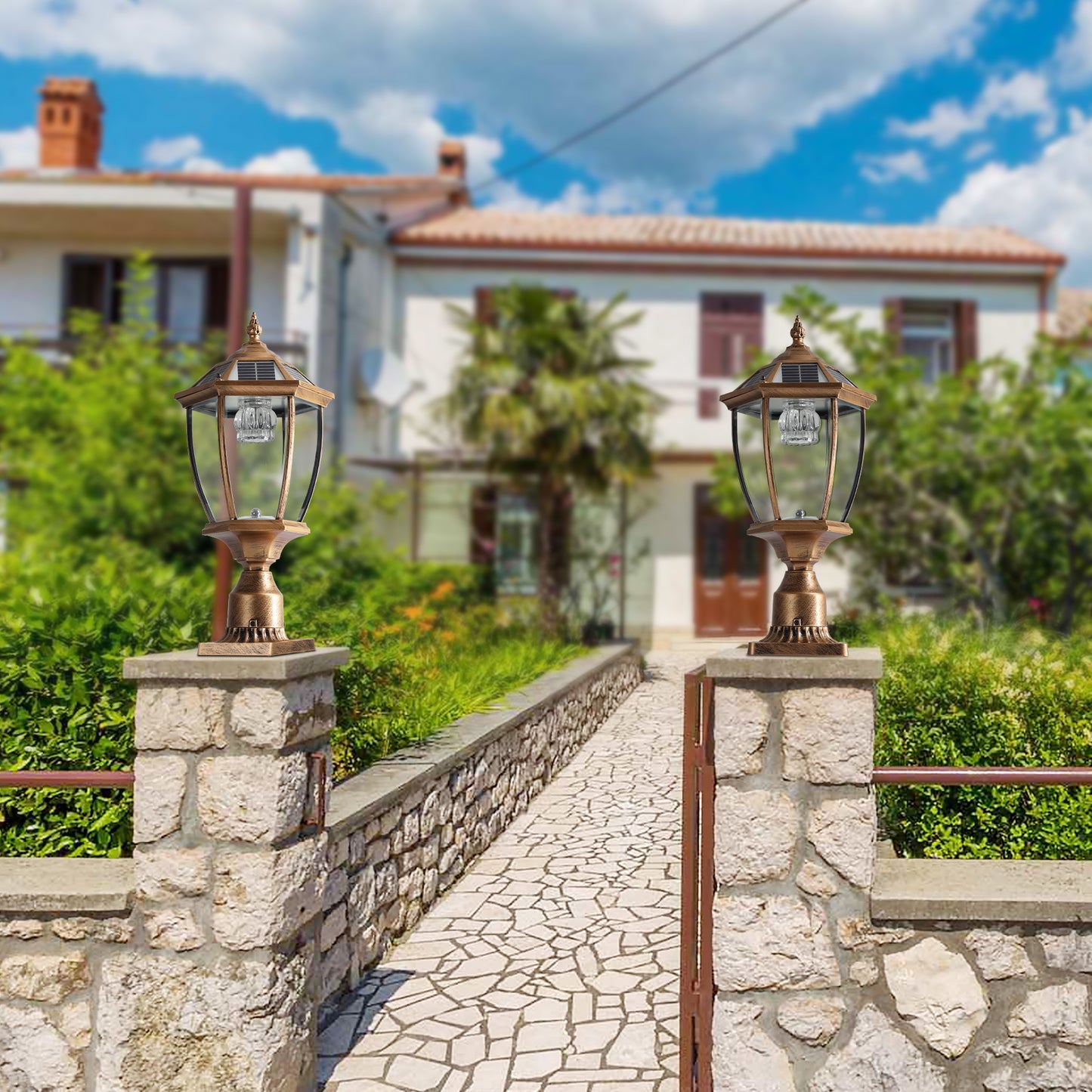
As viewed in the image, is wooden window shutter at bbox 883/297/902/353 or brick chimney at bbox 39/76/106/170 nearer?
wooden window shutter at bbox 883/297/902/353

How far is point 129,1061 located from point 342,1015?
951 millimetres

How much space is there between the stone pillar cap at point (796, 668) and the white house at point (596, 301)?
1300cm

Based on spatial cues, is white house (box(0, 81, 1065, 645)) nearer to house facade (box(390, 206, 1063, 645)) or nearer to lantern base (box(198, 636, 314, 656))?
house facade (box(390, 206, 1063, 645))

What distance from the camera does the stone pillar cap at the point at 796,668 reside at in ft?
9.48

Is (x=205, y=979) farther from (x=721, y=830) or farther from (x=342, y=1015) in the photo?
(x=721, y=830)

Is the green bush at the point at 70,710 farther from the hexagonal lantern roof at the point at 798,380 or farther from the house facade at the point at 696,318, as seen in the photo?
the house facade at the point at 696,318

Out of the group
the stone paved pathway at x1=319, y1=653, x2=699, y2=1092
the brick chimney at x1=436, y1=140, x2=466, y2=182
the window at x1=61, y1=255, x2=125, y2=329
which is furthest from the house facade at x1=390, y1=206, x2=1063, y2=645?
the stone paved pathway at x1=319, y1=653, x2=699, y2=1092

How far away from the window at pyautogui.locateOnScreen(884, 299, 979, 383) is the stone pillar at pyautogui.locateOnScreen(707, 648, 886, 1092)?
1542cm

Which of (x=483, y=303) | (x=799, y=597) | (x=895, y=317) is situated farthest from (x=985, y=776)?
(x=895, y=317)

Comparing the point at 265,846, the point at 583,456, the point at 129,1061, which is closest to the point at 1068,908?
the point at 265,846

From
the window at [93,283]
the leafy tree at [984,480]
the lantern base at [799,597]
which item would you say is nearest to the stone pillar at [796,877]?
the lantern base at [799,597]

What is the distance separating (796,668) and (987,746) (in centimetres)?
217

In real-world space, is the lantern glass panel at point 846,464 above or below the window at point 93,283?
below

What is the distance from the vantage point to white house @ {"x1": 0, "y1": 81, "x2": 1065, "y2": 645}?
53.4 feet
